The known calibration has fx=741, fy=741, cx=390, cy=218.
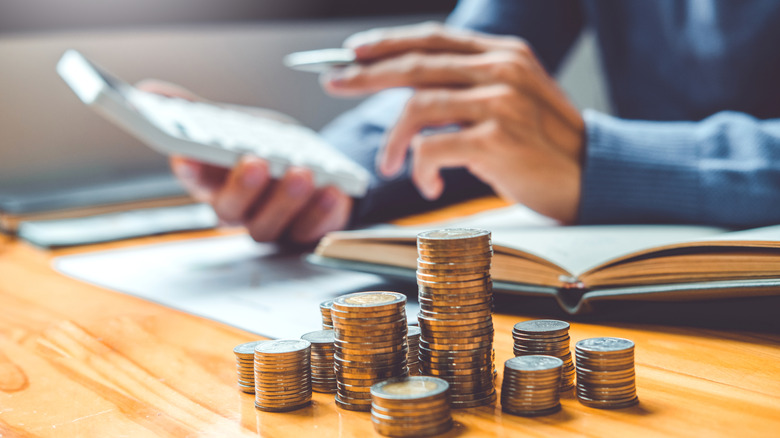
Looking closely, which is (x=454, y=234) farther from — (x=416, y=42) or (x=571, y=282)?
(x=416, y=42)

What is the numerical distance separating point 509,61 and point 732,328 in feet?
1.58

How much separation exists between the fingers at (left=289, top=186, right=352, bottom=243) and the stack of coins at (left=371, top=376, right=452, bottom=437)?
2.26 feet

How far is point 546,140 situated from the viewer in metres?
0.91

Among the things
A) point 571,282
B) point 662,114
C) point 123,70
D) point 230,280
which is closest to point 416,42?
point 230,280

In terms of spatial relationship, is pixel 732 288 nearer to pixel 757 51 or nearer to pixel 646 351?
pixel 646 351

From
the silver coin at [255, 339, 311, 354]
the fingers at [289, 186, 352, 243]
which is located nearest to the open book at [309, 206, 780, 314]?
the silver coin at [255, 339, 311, 354]

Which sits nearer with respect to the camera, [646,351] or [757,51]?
[646,351]

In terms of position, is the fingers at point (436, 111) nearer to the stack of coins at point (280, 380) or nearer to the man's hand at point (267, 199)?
the man's hand at point (267, 199)

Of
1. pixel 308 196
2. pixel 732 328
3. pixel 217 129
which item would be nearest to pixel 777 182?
pixel 732 328

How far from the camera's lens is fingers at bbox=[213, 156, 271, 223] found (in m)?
0.97

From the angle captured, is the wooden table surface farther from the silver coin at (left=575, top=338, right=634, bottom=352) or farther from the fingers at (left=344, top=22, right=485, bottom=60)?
the fingers at (left=344, top=22, right=485, bottom=60)

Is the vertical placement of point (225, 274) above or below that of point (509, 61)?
below

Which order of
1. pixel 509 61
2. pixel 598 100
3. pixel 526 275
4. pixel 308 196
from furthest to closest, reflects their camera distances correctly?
pixel 598 100 → pixel 308 196 → pixel 509 61 → pixel 526 275

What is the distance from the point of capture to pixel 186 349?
0.59 metres
